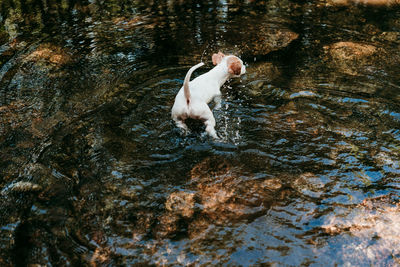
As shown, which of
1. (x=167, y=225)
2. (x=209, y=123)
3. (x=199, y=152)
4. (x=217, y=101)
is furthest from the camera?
(x=217, y=101)

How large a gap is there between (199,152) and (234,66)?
1.86 m

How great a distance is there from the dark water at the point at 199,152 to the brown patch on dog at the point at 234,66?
41 cm

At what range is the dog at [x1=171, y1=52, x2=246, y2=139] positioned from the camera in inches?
160

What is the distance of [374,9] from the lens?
8.70 metres

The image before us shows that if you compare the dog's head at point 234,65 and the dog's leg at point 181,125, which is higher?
the dog's head at point 234,65

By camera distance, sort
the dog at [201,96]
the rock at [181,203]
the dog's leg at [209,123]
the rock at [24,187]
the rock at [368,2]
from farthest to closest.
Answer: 1. the rock at [368,2]
2. the dog's leg at [209,123]
3. the dog at [201,96]
4. the rock at [24,187]
5. the rock at [181,203]

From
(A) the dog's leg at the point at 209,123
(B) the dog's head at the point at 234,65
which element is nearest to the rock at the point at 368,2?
(B) the dog's head at the point at 234,65

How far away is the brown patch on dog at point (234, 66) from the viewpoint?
16.9 ft

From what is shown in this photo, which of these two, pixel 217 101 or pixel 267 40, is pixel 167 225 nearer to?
pixel 217 101

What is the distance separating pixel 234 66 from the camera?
5156mm

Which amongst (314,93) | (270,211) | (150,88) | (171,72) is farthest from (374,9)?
(270,211)

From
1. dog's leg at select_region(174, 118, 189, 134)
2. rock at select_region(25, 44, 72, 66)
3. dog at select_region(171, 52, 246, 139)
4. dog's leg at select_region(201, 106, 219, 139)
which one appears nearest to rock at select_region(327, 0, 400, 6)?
dog at select_region(171, 52, 246, 139)

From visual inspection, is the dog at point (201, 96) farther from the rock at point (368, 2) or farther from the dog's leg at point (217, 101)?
the rock at point (368, 2)

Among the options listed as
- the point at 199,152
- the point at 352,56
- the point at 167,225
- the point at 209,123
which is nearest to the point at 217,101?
the point at 209,123
